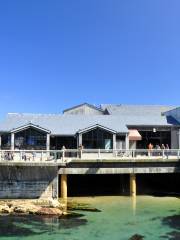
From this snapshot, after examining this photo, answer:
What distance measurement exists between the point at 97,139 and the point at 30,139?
5972 mm

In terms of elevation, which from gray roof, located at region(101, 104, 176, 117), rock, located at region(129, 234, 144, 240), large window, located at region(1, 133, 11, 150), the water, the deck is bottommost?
rock, located at region(129, 234, 144, 240)

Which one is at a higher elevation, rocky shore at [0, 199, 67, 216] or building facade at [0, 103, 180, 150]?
building facade at [0, 103, 180, 150]

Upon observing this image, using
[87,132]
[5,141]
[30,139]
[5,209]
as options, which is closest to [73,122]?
[87,132]

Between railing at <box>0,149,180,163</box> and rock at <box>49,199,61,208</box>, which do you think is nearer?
rock at <box>49,199,61,208</box>

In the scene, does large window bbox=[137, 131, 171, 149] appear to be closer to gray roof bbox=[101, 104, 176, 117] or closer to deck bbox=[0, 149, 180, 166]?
gray roof bbox=[101, 104, 176, 117]

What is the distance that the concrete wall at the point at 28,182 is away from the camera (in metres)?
29.6

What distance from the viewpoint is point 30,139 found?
37.5 metres

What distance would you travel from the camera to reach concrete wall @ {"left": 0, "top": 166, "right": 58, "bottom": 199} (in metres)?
29.6

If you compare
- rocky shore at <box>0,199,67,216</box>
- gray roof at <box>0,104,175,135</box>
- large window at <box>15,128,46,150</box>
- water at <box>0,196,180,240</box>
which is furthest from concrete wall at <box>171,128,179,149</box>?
rocky shore at <box>0,199,67,216</box>

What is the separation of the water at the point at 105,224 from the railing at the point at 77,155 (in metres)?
4.33

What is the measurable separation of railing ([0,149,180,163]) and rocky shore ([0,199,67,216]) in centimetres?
314

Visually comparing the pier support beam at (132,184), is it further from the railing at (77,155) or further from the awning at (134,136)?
the awning at (134,136)

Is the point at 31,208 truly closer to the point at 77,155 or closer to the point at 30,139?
the point at 77,155

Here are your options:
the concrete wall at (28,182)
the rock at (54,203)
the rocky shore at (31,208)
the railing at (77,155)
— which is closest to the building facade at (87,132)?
the railing at (77,155)
